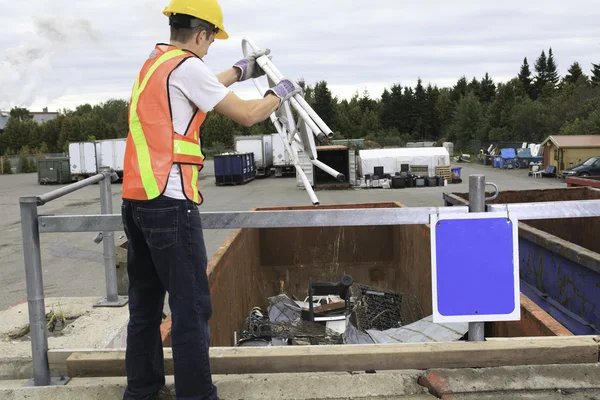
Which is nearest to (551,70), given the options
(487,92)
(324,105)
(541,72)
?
(541,72)

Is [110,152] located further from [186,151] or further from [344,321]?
[186,151]

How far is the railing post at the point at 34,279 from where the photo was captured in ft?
8.48

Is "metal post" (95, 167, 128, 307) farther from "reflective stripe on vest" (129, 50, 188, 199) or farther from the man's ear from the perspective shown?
the man's ear

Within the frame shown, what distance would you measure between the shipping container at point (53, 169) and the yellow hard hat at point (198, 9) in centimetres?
3884

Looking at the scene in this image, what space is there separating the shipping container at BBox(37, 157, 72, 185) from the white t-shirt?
38.9 m

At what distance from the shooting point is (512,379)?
249cm

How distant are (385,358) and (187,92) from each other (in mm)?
1474

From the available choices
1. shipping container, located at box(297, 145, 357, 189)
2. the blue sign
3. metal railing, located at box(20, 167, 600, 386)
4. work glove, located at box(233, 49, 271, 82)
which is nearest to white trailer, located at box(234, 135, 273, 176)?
shipping container, located at box(297, 145, 357, 189)

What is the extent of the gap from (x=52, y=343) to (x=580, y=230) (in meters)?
7.34

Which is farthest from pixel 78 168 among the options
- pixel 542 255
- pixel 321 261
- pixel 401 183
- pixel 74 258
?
pixel 542 255

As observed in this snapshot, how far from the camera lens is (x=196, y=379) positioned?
2.34 metres

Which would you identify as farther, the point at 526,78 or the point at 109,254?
the point at 526,78

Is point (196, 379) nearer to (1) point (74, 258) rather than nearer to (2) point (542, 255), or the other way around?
(2) point (542, 255)

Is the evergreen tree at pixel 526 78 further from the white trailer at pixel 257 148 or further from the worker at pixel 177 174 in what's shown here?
the worker at pixel 177 174
